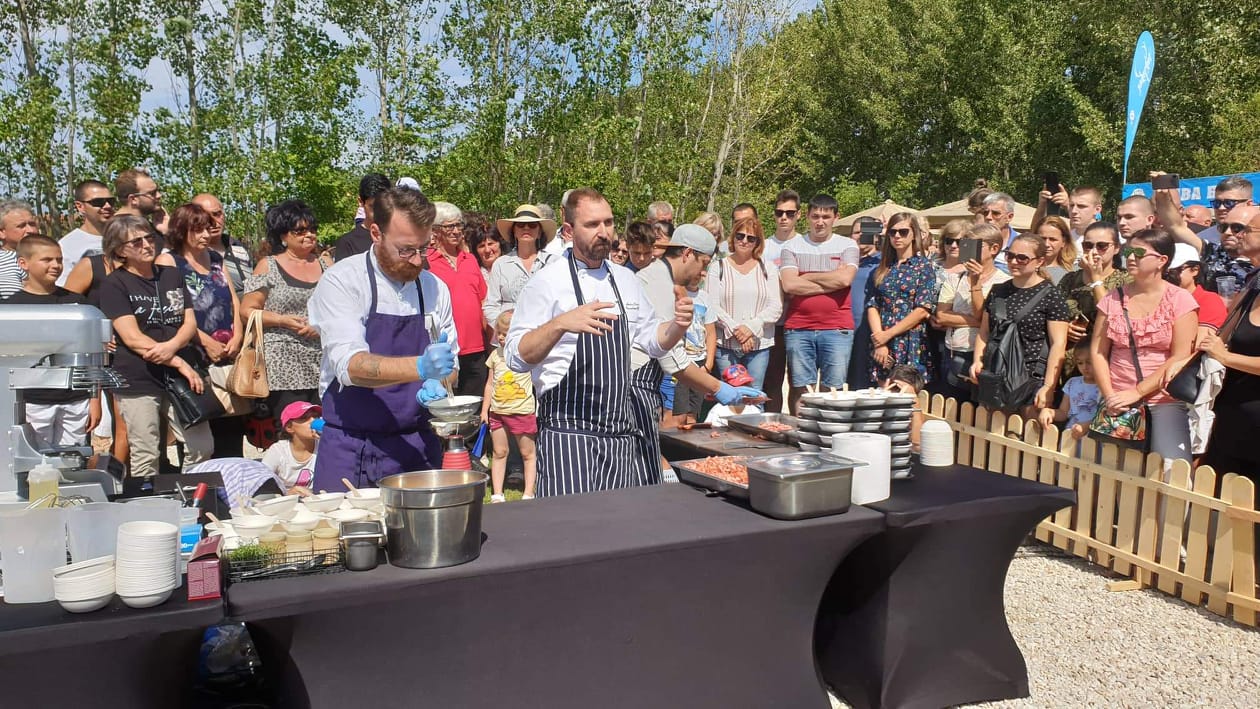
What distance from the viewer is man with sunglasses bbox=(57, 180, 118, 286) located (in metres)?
5.59

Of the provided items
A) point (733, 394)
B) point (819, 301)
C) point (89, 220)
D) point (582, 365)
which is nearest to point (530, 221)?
point (819, 301)

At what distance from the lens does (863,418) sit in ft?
10.4

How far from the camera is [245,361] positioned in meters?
5.08

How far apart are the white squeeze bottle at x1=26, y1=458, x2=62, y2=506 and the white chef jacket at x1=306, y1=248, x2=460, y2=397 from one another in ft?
2.67

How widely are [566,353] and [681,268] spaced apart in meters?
1.50

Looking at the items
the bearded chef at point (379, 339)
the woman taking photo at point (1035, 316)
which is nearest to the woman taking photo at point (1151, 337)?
the woman taking photo at point (1035, 316)

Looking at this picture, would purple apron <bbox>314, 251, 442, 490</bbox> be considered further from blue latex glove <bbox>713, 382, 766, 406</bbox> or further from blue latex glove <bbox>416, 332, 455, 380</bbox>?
blue latex glove <bbox>713, 382, 766, 406</bbox>

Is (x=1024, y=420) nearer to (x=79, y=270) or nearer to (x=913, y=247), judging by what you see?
(x=913, y=247)

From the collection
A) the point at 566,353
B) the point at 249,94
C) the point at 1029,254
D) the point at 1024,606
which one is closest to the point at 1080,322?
the point at 1029,254

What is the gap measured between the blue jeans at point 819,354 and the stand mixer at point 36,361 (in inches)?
193

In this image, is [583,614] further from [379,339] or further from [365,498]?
[379,339]

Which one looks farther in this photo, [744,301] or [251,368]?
[744,301]

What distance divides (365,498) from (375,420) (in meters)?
0.48

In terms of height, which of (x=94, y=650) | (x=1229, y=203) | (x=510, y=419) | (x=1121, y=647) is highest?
(x=1229, y=203)
